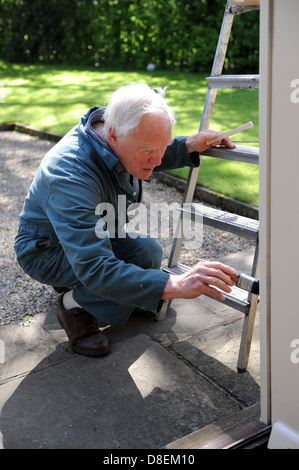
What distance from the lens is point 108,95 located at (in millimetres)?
5934

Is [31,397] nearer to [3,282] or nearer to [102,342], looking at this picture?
[102,342]

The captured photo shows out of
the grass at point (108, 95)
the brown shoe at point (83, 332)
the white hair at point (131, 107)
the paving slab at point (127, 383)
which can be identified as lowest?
the paving slab at point (127, 383)

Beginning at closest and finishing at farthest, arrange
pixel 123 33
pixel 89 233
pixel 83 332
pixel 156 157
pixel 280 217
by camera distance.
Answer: pixel 280 217
pixel 89 233
pixel 156 157
pixel 83 332
pixel 123 33

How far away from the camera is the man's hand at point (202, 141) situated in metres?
2.65

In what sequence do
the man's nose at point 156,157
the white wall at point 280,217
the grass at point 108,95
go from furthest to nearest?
the grass at point 108,95
the man's nose at point 156,157
the white wall at point 280,217

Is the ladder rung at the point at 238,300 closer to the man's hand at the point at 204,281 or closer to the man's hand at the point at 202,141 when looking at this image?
the man's hand at the point at 204,281

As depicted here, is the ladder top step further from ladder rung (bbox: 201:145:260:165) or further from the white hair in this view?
the white hair

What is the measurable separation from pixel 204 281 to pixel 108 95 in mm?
4384

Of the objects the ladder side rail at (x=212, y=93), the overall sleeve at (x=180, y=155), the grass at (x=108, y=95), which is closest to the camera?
the ladder side rail at (x=212, y=93)

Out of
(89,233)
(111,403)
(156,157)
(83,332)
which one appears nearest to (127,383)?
(111,403)

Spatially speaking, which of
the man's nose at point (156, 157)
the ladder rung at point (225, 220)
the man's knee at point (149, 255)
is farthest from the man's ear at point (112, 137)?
the man's knee at point (149, 255)

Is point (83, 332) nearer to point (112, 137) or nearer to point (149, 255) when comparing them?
point (149, 255)

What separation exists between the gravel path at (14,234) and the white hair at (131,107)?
4.39 ft

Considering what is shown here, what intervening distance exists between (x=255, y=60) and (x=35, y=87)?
171 inches
